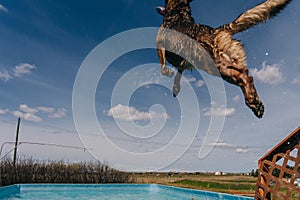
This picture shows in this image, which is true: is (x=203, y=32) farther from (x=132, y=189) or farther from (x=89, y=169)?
(x=89, y=169)

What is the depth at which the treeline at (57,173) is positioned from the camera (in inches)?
406


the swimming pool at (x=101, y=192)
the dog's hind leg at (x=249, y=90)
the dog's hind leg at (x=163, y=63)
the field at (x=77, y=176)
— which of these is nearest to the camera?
the dog's hind leg at (x=249, y=90)

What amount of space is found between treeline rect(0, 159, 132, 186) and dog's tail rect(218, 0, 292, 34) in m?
10.1

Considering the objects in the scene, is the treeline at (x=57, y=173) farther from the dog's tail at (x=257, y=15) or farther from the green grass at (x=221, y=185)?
the dog's tail at (x=257, y=15)

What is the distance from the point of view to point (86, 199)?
8656 mm

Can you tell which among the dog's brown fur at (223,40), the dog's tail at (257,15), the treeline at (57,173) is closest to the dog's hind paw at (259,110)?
the dog's brown fur at (223,40)

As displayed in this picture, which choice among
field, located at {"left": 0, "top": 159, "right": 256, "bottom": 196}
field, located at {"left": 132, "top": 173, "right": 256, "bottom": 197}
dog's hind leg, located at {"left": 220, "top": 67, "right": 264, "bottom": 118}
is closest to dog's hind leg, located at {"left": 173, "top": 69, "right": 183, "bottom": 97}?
dog's hind leg, located at {"left": 220, "top": 67, "right": 264, "bottom": 118}

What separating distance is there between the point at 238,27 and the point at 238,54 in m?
0.29

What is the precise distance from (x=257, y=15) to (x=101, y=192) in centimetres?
999

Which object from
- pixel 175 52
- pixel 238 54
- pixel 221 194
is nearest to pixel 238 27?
pixel 238 54

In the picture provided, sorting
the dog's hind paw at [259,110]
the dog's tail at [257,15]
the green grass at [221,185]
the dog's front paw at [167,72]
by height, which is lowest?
the green grass at [221,185]

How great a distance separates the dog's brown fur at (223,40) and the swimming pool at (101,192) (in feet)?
19.0

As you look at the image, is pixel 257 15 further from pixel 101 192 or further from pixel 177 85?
pixel 101 192

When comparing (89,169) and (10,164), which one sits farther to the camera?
(89,169)
